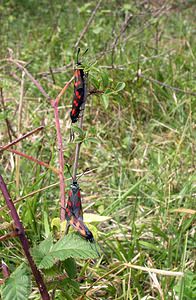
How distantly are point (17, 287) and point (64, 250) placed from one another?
5.0 inches

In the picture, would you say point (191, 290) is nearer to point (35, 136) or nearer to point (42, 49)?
point (35, 136)

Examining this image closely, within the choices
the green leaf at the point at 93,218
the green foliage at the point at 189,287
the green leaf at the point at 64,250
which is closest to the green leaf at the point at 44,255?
the green leaf at the point at 64,250

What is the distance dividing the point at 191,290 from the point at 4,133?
4.46ft

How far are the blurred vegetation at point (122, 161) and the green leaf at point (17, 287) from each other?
118 mm

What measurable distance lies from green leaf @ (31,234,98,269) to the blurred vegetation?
0.18 ft

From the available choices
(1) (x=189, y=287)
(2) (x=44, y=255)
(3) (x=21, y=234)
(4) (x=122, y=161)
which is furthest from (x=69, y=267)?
(4) (x=122, y=161)

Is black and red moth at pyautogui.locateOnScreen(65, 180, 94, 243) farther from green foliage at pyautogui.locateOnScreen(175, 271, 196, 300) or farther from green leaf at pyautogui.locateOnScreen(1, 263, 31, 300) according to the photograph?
green foliage at pyautogui.locateOnScreen(175, 271, 196, 300)

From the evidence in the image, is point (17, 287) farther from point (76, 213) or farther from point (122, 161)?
point (122, 161)

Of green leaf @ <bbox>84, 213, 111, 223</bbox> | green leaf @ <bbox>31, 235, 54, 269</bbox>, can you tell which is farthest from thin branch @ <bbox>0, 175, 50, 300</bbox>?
green leaf @ <bbox>84, 213, 111, 223</bbox>

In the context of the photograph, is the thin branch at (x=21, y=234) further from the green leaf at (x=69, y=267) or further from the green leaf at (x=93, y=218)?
the green leaf at (x=93, y=218)

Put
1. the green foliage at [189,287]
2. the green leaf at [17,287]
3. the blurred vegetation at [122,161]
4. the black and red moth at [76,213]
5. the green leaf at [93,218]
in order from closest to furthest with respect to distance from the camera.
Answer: the green leaf at [17,287] < the black and red moth at [76,213] < the green leaf at [93,218] < the green foliage at [189,287] < the blurred vegetation at [122,161]

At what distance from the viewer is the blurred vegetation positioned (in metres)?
1.48

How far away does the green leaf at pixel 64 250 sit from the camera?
3.18 feet

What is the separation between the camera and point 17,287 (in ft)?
2.94
